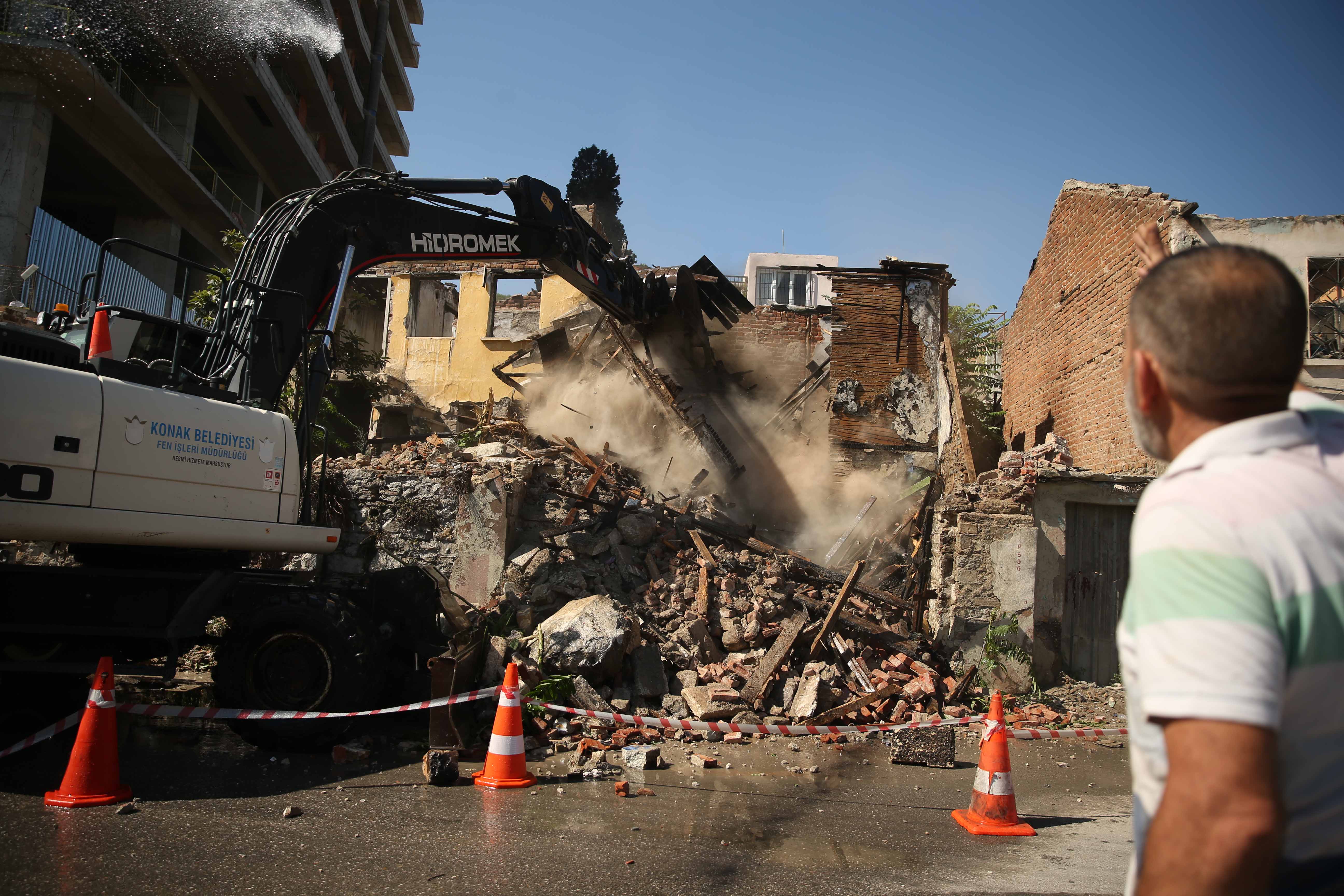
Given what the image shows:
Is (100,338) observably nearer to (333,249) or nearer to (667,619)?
(333,249)

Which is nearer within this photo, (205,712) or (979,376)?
(205,712)

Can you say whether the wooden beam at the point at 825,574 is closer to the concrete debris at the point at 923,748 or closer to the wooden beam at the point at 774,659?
the wooden beam at the point at 774,659

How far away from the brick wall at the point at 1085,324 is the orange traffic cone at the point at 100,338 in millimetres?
10644

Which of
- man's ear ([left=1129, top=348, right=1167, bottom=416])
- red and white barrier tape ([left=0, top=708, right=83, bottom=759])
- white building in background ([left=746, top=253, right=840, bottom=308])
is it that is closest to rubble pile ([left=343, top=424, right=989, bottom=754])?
red and white barrier tape ([left=0, top=708, right=83, bottom=759])

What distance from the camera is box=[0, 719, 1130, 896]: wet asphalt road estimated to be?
4.02 metres

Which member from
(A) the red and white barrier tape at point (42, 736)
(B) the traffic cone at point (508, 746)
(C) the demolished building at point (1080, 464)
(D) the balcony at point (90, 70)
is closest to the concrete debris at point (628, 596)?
(B) the traffic cone at point (508, 746)

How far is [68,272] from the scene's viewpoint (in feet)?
56.3

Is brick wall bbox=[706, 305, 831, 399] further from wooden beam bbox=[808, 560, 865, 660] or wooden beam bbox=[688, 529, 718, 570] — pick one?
wooden beam bbox=[808, 560, 865, 660]

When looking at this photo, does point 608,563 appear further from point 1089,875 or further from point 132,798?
point 1089,875

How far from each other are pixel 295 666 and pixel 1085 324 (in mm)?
13312

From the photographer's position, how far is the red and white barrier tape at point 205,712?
4.97 meters

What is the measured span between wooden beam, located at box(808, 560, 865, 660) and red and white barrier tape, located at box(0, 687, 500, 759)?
367 cm

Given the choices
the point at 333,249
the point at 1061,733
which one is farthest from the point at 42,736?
the point at 1061,733

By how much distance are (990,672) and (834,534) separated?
5358mm
